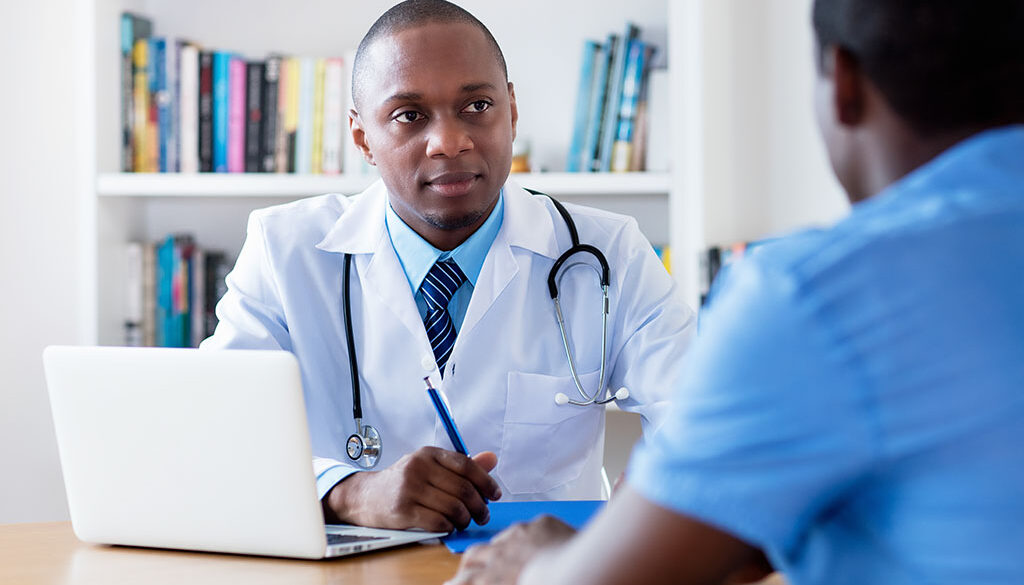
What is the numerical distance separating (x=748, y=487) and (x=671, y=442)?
49mm

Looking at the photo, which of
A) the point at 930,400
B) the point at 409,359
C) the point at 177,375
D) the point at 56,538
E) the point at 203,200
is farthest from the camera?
the point at 203,200

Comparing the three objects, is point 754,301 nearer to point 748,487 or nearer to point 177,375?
point 748,487

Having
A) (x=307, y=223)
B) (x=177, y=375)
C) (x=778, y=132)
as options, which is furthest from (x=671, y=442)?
(x=778, y=132)

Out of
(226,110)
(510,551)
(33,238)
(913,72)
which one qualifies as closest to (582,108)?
(226,110)

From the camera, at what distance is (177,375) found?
100cm

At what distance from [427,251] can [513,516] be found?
545mm

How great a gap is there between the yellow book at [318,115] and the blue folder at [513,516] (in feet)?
4.26

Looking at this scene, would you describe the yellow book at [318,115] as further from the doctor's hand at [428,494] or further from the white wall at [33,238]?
the doctor's hand at [428,494]

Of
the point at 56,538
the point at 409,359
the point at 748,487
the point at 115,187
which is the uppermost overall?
the point at 115,187

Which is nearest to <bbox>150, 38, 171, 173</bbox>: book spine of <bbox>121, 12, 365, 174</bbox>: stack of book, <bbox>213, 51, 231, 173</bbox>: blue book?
<bbox>121, 12, 365, 174</bbox>: stack of book

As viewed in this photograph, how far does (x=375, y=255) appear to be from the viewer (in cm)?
158

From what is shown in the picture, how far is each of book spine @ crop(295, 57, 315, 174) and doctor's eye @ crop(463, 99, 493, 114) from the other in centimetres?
90

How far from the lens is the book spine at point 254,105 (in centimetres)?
234

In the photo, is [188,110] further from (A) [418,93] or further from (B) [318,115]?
(A) [418,93]
